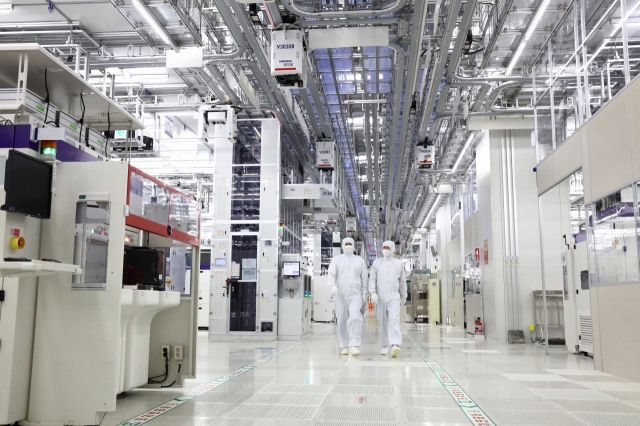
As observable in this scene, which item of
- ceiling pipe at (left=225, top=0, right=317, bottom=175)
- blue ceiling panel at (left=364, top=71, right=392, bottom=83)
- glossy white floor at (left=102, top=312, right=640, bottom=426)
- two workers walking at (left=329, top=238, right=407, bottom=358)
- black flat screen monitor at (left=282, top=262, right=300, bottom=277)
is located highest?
blue ceiling panel at (left=364, top=71, right=392, bottom=83)

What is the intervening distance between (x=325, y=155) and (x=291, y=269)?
3.00 m

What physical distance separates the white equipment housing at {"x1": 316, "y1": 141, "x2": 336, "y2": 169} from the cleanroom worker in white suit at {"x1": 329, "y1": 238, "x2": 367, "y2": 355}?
401 cm

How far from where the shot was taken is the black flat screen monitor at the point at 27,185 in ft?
12.7

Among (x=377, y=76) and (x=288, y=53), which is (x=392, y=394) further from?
(x=377, y=76)

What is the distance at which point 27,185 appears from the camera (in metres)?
4.08

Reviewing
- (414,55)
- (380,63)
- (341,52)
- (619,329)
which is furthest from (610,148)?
(341,52)

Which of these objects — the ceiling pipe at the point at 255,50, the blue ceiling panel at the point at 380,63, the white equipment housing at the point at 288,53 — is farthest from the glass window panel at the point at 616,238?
the ceiling pipe at the point at 255,50

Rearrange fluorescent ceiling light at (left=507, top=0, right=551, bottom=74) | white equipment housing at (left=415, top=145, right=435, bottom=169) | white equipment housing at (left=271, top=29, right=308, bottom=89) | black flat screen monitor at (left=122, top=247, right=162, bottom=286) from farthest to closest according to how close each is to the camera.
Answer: white equipment housing at (left=415, top=145, right=435, bottom=169) < fluorescent ceiling light at (left=507, top=0, right=551, bottom=74) < white equipment housing at (left=271, top=29, right=308, bottom=89) < black flat screen monitor at (left=122, top=247, right=162, bottom=286)

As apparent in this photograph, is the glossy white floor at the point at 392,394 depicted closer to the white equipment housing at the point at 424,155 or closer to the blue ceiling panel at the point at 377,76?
the blue ceiling panel at the point at 377,76

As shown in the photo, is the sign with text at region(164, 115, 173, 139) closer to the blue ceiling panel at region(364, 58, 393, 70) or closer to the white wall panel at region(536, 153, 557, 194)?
the blue ceiling panel at region(364, 58, 393, 70)

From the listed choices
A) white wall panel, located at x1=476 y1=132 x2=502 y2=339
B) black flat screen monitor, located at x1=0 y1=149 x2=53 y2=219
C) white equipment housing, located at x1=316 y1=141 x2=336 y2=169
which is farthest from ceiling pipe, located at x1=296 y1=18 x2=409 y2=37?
white wall panel, located at x1=476 y1=132 x2=502 y2=339

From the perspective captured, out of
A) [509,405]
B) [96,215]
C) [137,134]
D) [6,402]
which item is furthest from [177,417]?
[137,134]

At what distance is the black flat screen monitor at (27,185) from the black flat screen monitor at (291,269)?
349 inches

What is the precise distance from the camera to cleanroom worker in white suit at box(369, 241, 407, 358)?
967 centimetres
